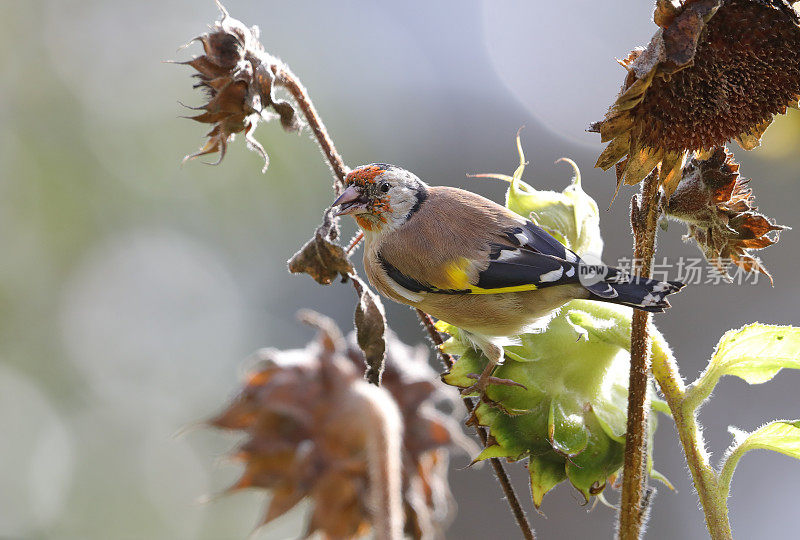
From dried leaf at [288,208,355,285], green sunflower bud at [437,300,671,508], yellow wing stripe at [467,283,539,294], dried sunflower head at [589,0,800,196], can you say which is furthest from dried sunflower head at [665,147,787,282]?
dried leaf at [288,208,355,285]

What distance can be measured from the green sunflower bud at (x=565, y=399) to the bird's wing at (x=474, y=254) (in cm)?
13

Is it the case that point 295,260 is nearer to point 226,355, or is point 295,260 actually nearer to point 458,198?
point 458,198

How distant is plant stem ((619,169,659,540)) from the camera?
1315 mm

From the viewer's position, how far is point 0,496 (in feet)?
24.5

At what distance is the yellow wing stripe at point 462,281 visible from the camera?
185cm

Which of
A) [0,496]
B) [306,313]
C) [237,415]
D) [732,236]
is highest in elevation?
[732,236]

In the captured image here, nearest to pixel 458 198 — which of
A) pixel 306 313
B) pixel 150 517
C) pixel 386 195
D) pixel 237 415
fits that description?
pixel 386 195

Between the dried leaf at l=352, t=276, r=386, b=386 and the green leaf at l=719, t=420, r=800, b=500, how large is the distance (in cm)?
69

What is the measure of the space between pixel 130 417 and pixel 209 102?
753 centimetres

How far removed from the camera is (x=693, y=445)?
1412 mm

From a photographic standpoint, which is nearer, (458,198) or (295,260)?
(295,260)

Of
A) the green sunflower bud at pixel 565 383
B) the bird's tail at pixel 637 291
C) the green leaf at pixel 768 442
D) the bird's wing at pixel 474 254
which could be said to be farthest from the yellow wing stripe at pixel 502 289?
the green leaf at pixel 768 442

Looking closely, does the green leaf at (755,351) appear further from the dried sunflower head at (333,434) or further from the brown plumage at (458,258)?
the dried sunflower head at (333,434)

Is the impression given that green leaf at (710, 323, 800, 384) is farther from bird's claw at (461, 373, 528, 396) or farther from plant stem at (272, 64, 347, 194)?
plant stem at (272, 64, 347, 194)
